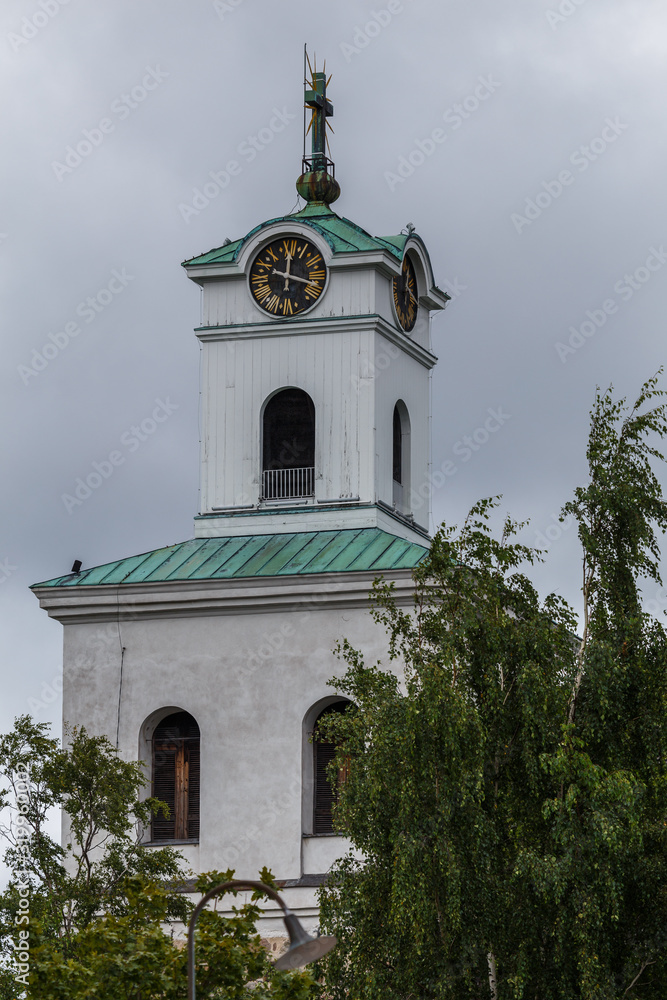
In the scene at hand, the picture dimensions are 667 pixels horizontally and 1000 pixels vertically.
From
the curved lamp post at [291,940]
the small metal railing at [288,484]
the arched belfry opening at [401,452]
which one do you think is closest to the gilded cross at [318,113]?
the arched belfry opening at [401,452]

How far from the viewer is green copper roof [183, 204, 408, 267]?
44.0m

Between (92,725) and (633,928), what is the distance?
1383cm

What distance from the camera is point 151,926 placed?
29.5m

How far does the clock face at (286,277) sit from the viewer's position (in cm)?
4438

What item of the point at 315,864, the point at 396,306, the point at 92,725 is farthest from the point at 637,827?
the point at 396,306

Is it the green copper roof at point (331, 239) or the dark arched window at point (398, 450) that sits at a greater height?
the green copper roof at point (331, 239)

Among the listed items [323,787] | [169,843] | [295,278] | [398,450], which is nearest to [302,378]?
[295,278]

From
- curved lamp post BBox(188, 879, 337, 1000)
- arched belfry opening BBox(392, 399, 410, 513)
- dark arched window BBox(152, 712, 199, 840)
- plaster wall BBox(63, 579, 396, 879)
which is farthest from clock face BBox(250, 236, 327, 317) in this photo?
curved lamp post BBox(188, 879, 337, 1000)

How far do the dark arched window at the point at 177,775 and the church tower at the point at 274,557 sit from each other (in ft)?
0.12

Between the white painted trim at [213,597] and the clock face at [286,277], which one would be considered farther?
the clock face at [286,277]

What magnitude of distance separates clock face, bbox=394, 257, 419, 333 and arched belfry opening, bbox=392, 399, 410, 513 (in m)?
1.73

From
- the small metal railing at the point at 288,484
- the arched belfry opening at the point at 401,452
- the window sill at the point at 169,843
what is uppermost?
the arched belfry opening at the point at 401,452

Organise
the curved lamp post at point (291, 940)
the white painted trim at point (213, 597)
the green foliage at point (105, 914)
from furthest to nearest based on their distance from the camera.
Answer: the white painted trim at point (213, 597) < the green foliage at point (105, 914) < the curved lamp post at point (291, 940)

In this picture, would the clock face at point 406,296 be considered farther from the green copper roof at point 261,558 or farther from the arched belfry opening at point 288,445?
the green copper roof at point 261,558
